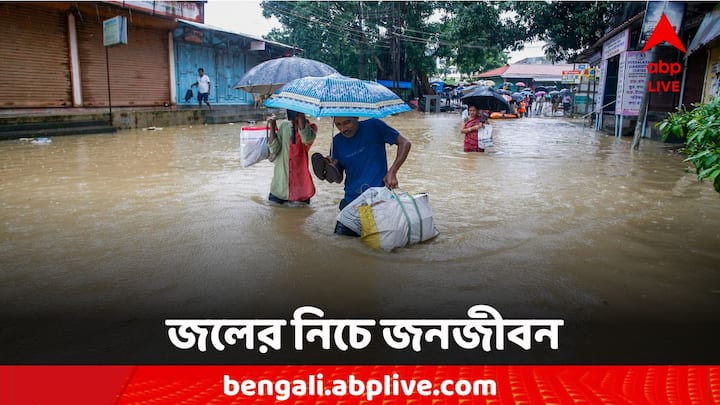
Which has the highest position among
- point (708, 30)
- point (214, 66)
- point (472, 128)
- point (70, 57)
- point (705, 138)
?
point (708, 30)

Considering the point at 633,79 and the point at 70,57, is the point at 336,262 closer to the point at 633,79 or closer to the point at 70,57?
the point at 633,79

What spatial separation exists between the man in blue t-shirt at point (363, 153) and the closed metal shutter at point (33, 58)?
13.9 metres

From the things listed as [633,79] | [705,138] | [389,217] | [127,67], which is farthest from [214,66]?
[705,138]

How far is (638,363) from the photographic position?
2.62 metres

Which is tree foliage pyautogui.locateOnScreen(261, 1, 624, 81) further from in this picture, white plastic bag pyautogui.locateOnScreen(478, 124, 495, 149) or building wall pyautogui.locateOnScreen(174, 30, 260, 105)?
white plastic bag pyautogui.locateOnScreen(478, 124, 495, 149)

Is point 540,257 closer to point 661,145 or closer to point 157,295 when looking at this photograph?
point 157,295

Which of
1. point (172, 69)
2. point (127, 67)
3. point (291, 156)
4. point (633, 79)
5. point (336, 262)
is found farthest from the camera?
point (172, 69)

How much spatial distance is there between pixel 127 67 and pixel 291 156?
15299mm

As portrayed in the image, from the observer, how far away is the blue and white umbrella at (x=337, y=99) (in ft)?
13.1

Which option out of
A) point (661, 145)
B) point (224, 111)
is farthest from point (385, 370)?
point (224, 111)

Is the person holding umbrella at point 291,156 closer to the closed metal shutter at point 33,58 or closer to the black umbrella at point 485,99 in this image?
the black umbrella at point 485,99

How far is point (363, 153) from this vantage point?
453cm

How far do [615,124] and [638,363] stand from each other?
573 inches

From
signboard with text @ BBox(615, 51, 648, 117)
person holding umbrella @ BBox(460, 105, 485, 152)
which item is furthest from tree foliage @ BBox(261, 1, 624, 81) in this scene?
person holding umbrella @ BBox(460, 105, 485, 152)
